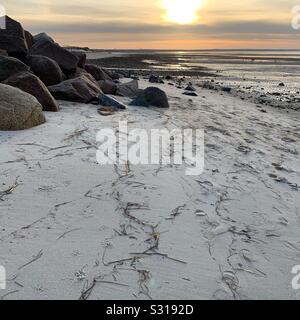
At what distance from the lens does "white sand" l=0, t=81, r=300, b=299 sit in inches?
126

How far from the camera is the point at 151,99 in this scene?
9852 mm

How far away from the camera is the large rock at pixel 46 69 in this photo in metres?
9.81

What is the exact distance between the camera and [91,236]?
12.1ft

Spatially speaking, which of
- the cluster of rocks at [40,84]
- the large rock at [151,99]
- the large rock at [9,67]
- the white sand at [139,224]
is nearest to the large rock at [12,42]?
the cluster of rocks at [40,84]

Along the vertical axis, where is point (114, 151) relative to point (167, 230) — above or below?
above

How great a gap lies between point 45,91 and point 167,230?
5004 millimetres

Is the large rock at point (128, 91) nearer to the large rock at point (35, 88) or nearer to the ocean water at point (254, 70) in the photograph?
the large rock at point (35, 88)

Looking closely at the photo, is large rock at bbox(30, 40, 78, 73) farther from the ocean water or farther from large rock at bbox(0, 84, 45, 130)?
the ocean water

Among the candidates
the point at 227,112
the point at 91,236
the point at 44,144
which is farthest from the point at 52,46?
the point at 91,236

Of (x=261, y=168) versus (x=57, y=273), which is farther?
(x=261, y=168)

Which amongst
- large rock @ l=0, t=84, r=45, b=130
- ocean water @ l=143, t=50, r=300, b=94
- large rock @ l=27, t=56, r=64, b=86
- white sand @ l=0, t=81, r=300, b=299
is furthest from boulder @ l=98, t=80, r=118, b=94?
ocean water @ l=143, t=50, r=300, b=94

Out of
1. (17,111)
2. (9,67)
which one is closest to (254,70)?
(9,67)

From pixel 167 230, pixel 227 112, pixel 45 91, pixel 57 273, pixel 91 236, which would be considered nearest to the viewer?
pixel 57 273
